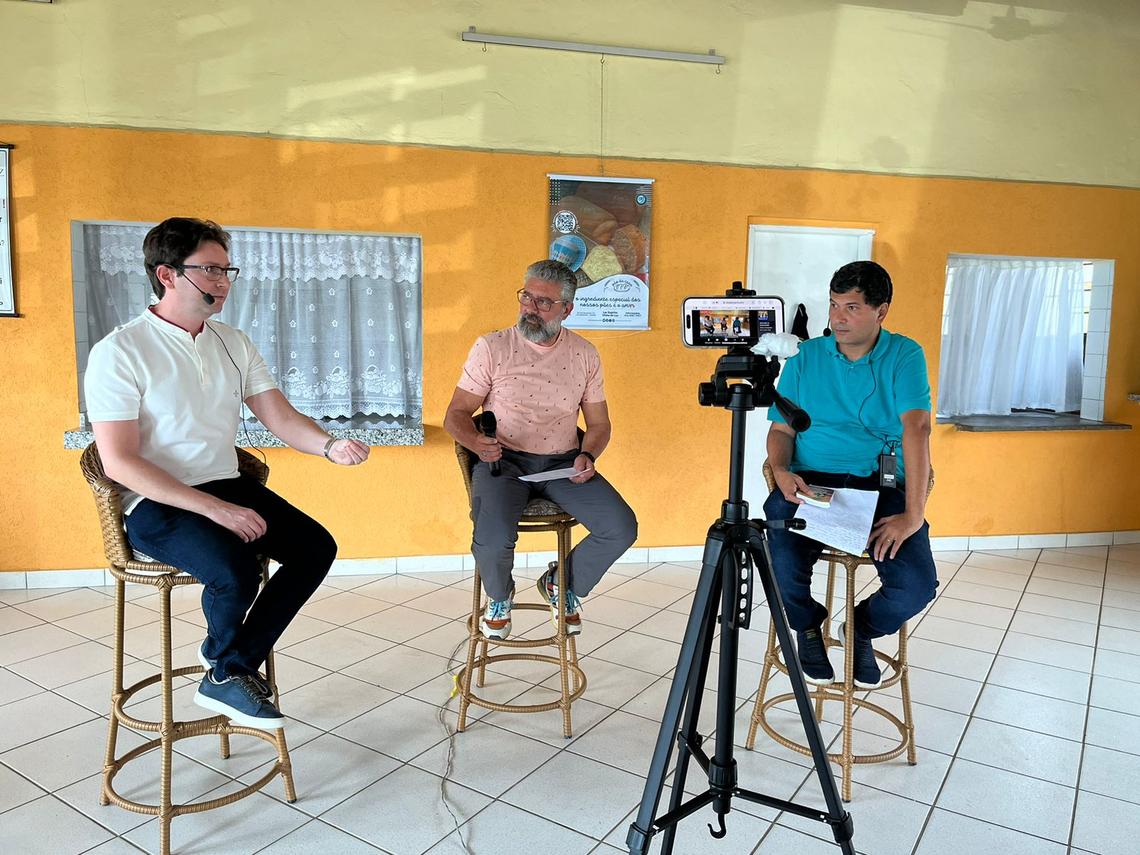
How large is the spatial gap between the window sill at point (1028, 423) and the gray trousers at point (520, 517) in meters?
2.81

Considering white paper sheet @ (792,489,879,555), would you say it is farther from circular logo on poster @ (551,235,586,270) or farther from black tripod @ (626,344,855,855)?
circular logo on poster @ (551,235,586,270)

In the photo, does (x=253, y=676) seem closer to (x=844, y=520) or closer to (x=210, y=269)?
(x=210, y=269)

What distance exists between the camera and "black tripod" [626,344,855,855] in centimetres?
173

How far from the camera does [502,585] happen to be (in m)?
2.60

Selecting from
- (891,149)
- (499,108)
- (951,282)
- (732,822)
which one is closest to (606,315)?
(499,108)

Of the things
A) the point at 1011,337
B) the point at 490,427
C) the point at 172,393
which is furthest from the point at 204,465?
the point at 1011,337

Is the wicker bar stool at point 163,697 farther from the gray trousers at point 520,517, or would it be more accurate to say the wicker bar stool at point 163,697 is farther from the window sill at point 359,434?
the window sill at point 359,434

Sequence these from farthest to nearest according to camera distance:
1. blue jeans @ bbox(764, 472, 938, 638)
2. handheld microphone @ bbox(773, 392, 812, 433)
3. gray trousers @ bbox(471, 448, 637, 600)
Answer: gray trousers @ bbox(471, 448, 637, 600) → blue jeans @ bbox(764, 472, 938, 638) → handheld microphone @ bbox(773, 392, 812, 433)

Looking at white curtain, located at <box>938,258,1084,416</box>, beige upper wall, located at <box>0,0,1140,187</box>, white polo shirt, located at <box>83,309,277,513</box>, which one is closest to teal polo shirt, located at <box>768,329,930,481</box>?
white polo shirt, located at <box>83,309,277,513</box>

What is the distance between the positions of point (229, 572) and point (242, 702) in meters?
0.32

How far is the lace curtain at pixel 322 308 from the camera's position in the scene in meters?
3.92

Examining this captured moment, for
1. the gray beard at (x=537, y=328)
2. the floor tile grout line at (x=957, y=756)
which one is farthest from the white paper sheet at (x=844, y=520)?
the gray beard at (x=537, y=328)

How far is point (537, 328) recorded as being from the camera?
2.85 metres

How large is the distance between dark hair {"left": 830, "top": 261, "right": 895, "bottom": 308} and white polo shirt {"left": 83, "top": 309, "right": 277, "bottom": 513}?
1741 millimetres
